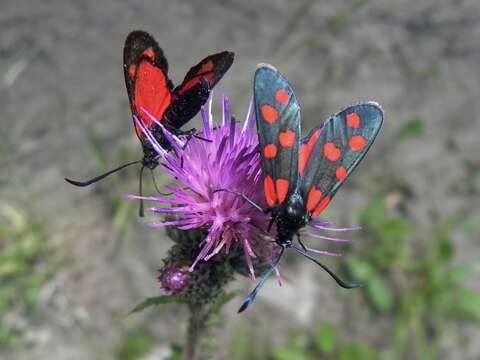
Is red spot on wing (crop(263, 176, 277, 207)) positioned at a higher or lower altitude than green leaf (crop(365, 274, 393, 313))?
higher

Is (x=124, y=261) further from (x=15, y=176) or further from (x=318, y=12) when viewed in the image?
(x=318, y=12)

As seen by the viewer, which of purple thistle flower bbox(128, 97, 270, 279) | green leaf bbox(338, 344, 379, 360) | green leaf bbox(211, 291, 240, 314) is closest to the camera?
purple thistle flower bbox(128, 97, 270, 279)

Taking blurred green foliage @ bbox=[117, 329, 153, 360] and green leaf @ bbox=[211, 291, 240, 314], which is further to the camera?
blurred green foliage @ bbox=[117, 329, 153, 360]

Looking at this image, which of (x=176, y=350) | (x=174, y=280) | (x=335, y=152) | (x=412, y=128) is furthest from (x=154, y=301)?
(x=412, y=128)

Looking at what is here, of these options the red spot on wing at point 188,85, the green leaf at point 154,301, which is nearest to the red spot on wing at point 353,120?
the red spot on wing at point 188,85

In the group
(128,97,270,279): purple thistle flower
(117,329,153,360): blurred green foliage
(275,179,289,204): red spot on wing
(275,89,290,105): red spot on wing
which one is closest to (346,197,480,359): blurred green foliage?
(117,329,153,360): blurred green foliage

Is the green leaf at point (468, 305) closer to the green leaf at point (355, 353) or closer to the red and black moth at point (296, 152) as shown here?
the green leaf at point (355, 353)

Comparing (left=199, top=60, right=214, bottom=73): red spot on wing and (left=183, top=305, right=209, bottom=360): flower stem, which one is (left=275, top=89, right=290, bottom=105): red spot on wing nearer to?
(left=199, top=60, right=214, bottom=73): red spot on wing

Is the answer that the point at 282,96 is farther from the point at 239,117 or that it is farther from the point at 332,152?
the point at 239,117

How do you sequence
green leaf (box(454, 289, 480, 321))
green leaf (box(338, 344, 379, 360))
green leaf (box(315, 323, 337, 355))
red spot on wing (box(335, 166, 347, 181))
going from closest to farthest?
red spot on wing (box(335, 166, 347, 181))
green leaf (box(338, 344, 379, 360))
green leaf (box(315, 323, 337, 355))
green leaf (box(454, 289, 480, 321))
